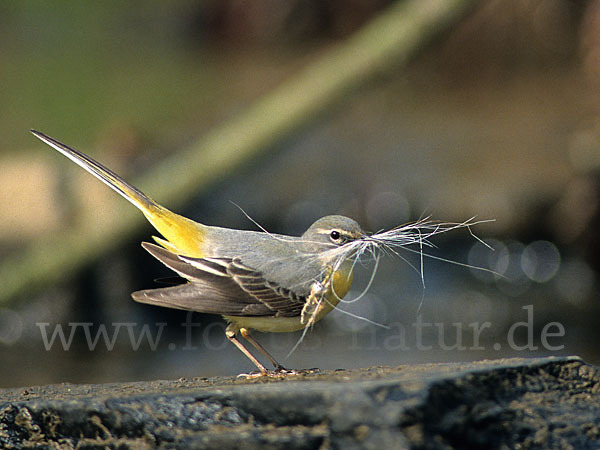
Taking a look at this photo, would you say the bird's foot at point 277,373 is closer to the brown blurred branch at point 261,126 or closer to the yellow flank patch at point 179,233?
the yellow flank patch at point 179,233

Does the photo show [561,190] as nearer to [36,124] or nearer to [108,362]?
[108,362]

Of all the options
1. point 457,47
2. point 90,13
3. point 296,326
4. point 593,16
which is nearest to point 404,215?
point 296,326

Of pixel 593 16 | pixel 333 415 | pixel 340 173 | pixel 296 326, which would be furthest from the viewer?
pixel 593 16

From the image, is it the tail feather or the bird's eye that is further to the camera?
the tail feather

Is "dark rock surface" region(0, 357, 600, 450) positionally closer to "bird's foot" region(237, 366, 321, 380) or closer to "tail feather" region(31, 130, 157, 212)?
"bird's foot" region(237, 366, 321, 380)

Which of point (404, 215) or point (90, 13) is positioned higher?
point (90, 13)

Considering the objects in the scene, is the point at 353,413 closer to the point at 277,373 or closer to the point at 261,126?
the point at 277,373

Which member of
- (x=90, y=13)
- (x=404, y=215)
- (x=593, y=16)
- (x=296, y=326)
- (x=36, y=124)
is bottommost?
(x=296, y=326)

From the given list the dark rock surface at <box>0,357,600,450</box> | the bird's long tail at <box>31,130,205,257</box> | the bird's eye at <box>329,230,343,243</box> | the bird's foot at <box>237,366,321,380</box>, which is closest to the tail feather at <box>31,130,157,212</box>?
the bird's long tail at <box>31,130,205,257</box>
